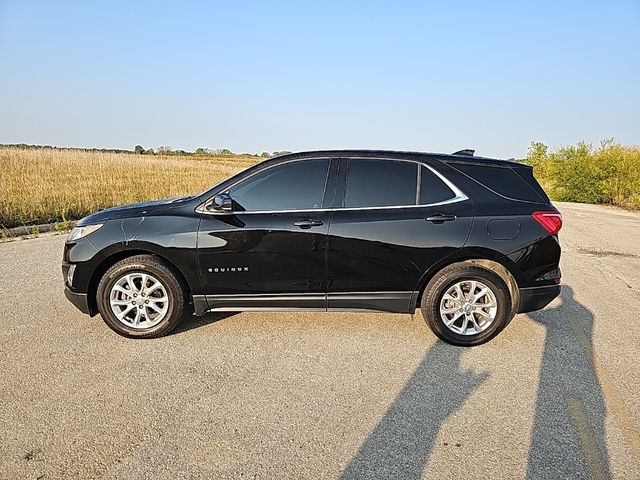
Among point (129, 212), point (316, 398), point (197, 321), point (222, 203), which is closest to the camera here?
point (316, 398)

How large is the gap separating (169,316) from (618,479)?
3386 mm

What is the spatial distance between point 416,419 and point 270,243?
185 cm

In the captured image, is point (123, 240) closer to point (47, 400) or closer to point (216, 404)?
point (47, 400)

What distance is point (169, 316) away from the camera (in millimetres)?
3812

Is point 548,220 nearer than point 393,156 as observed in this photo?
Yes

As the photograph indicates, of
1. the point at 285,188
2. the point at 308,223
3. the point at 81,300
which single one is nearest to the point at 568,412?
the point at 308,223

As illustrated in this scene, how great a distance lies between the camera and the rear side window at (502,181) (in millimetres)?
3834

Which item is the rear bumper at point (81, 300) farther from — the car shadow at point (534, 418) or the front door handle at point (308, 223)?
the car shadow at point (534, 418)

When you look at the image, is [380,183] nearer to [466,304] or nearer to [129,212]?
[466,304]

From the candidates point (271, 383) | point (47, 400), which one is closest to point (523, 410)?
point (271, 383)

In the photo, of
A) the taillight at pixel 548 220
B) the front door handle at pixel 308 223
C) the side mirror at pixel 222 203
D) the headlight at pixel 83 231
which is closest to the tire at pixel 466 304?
the taillight at pixel 548 220

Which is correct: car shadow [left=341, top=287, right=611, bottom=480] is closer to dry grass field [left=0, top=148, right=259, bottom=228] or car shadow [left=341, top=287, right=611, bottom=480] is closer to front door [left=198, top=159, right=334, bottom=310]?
front door [left=198, top=159, right=334, bottom=310]

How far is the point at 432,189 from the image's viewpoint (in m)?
3.81

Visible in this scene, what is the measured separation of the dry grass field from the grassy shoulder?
17058 millimetres
